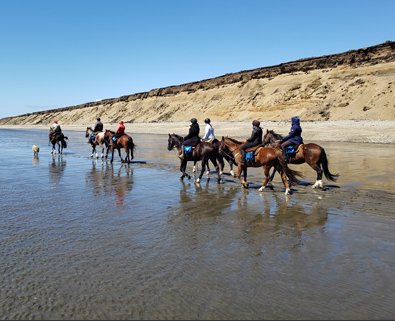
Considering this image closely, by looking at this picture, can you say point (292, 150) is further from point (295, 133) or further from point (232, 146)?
point (232, 146)

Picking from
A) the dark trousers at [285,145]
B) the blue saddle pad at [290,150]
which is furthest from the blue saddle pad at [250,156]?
the blue saddle pad at [290,150]

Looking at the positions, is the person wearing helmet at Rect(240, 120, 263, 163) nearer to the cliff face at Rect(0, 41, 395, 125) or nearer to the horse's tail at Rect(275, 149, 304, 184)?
the horse's tail at Rect(275, 149, 304, 184)

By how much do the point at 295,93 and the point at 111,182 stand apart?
52058mm

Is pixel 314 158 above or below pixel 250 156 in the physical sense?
below

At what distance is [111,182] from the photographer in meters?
11.5

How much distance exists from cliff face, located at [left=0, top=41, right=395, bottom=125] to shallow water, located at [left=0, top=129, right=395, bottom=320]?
121 ft

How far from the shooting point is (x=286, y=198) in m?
9.08

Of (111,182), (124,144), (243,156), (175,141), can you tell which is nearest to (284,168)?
(243,156)

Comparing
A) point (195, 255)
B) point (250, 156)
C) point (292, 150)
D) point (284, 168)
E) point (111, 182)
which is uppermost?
A: point (292, 150)

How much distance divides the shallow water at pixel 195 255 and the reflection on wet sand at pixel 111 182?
163 mm

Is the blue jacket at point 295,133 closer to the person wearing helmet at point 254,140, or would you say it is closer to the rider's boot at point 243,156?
the person wearing helmet at point 254,140

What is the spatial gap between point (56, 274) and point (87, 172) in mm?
10085

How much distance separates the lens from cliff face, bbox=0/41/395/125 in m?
45.4

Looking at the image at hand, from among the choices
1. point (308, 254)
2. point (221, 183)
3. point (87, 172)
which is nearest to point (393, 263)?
point (308, 254)
